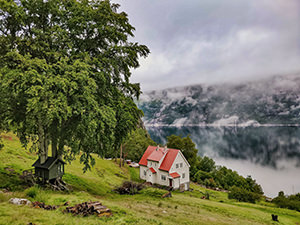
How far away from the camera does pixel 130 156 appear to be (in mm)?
72750

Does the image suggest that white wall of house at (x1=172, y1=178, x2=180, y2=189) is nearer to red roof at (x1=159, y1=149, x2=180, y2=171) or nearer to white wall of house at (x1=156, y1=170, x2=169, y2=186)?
white wall of house at (x1=156, y1=170, x2=169, y2=186)


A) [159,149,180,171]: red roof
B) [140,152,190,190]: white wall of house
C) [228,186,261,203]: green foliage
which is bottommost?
[228,186,261,203]: green foliage

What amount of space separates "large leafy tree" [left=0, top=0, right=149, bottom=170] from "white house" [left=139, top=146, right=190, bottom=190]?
85.1 feet

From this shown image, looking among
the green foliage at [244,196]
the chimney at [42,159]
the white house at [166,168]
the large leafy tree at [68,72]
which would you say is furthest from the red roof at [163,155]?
the chimney at [42,159]

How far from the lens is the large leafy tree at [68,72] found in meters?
14.1

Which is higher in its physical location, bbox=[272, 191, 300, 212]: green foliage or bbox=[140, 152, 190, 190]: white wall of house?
bbox=[140, 152, 190, 190]: white wall of house

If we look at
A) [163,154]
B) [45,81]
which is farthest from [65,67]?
[163,154]

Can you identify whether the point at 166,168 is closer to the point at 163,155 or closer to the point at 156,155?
the point at 163,155

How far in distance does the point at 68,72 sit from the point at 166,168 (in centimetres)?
3453

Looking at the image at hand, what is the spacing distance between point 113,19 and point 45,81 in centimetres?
964

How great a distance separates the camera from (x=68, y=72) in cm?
1436

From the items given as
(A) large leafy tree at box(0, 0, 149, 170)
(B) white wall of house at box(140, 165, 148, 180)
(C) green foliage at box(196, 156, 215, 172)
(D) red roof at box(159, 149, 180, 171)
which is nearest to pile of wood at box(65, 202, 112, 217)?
(A) large leafy tree at box(0, 0, 149, 170)

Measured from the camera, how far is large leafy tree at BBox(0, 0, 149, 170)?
1406cm

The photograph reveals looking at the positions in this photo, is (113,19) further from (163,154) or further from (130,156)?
(130,156)
